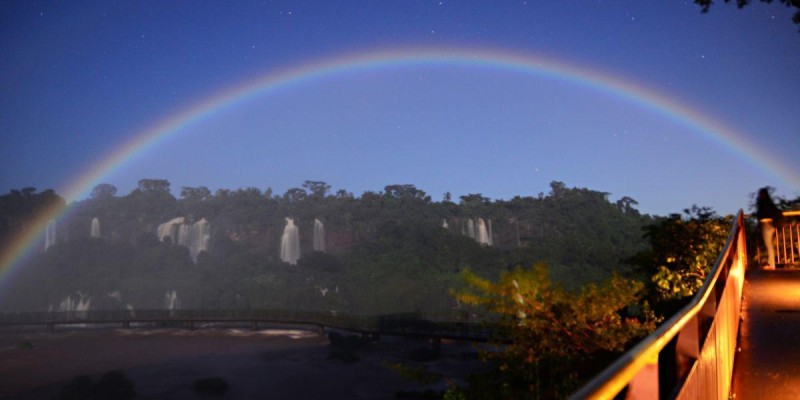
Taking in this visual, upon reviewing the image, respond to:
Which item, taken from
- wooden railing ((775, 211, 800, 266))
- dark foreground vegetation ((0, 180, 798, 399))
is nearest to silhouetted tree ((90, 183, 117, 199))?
dark foreground vegetation ((0, 180, 798, 399))

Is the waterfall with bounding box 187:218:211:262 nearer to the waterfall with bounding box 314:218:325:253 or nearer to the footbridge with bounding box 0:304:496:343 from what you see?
the waterfall with bounding box 314:218:325:253

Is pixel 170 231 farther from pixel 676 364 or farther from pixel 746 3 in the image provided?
pixel 676 364

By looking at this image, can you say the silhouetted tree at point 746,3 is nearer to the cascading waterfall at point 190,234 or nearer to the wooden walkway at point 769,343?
the wooden walkway at point 769,343

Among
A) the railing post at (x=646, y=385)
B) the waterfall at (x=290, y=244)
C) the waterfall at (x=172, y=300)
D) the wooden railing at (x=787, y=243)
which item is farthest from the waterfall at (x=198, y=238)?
the railing post at (x=646, y=385)

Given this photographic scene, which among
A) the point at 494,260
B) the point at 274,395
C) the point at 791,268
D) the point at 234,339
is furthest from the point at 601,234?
the point at 791,268

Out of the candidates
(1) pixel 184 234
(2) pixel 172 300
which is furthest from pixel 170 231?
(2) pixel 172 300
